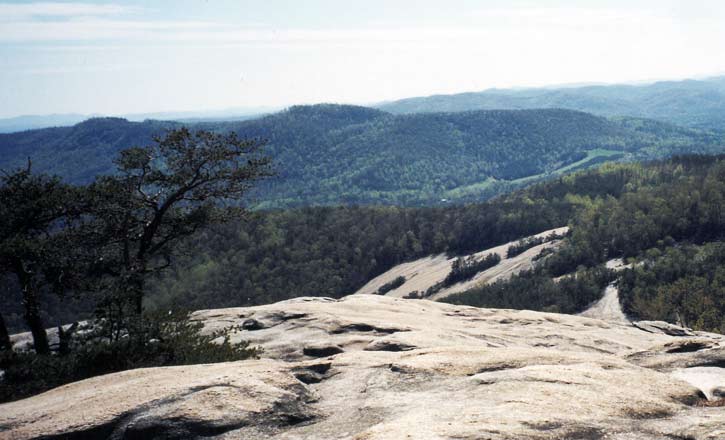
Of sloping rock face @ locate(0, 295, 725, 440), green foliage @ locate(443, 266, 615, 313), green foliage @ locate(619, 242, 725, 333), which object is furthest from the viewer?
green foliage @ locate(443, 266, 615, 313)

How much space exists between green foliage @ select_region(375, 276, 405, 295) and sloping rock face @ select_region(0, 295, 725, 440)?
15382 cm

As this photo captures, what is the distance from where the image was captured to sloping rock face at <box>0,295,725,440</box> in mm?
13180

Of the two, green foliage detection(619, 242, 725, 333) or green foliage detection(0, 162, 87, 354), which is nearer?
green foliage detection(0, 162, 87, 354)

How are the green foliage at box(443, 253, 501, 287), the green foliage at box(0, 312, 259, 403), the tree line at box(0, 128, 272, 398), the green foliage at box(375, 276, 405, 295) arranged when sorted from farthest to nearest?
the green foliage at box(375, 276, 405, 295), the green foliage at box(443, 253, 501, 287), the tree line at box(0, 128, 272, 398), the green foliage at box(0, 312, 259, 403)

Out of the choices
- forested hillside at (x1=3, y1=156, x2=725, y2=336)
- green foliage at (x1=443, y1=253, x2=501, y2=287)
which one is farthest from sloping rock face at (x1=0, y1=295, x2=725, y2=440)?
green foliage at (x1=443, y1=253, x2=501, y2=287)

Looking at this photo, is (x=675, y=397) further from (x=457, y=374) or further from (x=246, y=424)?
(x=246, y=424)

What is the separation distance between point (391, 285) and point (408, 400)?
539 feet

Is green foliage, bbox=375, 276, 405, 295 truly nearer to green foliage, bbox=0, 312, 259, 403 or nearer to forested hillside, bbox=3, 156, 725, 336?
forested hillside, bbox=3, 156, 725, 336

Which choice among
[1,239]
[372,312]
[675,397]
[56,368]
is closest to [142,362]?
[56,368]

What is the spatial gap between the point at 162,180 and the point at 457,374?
24.3 metres

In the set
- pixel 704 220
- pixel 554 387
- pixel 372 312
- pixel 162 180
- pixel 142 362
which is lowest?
pixel 704 220

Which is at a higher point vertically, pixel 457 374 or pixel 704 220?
pixel 457 374

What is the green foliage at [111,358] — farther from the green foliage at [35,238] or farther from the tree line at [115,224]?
the green foliage at [35,238]

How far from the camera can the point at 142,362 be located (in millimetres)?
24766
